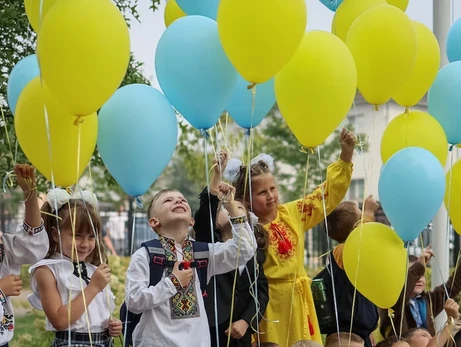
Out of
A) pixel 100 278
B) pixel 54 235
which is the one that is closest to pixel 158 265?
pixel 100 278

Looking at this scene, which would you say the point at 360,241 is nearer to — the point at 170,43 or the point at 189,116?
the point at 189,116

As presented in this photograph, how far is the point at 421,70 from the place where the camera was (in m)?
4.15

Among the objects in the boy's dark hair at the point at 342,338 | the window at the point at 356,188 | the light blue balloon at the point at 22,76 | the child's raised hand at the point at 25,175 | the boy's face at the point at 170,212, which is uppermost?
the light blue balloon at the point at 22,76

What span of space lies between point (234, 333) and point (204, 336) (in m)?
0.38

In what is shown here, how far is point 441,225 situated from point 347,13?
1878 millimetres

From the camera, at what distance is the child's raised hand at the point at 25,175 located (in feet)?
10.9

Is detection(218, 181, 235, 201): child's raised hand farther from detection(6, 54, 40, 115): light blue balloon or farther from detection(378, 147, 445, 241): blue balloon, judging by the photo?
detection(6, 54, 40, 115): light blue balloon

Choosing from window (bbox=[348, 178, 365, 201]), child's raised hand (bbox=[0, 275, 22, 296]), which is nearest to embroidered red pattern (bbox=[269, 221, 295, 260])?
child's raised hand (bbox=[0, 275, 22, 296])

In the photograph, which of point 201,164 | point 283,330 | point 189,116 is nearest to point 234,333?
point 283,330

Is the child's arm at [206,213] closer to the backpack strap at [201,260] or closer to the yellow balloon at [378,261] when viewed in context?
the backpack strap at [201,260]

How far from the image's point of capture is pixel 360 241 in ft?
12.8

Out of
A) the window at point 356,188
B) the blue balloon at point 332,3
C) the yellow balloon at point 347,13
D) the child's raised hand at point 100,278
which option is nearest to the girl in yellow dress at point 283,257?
the yellow balloon at point 347,13

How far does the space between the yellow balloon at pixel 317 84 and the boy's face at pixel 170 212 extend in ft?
1.93

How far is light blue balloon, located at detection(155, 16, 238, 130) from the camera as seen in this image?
3398 millimetres
